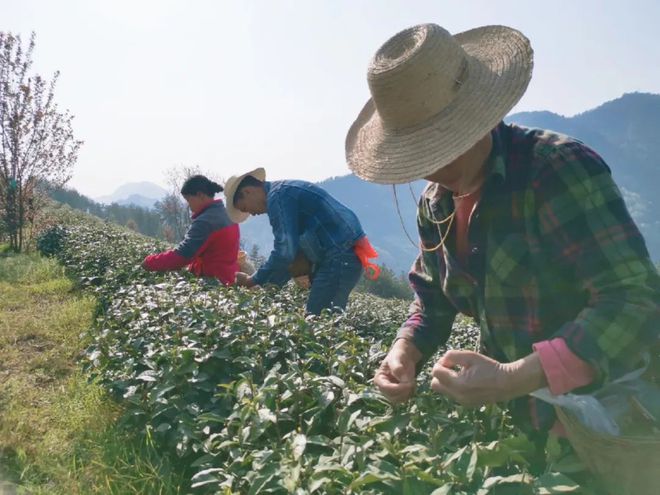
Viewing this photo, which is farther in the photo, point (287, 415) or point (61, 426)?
point (61, 426)

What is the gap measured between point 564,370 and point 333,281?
265cm

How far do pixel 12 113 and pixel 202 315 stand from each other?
10.5 m

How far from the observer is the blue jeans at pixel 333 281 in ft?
12.5

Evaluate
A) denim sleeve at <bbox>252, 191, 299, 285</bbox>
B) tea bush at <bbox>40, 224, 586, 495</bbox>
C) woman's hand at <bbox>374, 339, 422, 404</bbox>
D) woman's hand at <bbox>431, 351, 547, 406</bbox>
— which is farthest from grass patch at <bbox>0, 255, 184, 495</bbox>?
denim sleeve at <bbox>252, 191, 299, 285</bbox>

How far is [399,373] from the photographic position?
1.63 metres

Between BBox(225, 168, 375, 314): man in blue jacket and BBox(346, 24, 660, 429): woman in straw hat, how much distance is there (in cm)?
209

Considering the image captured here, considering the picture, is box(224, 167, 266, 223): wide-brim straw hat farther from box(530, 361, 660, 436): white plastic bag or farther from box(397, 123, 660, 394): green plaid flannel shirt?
box(530, 361, 660, 436): white plastic bag

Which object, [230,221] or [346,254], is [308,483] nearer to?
[346,254]

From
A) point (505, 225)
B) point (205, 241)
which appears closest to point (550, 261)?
point (505, 225)

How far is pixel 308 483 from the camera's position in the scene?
1.30 m

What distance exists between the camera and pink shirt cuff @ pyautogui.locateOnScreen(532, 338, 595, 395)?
1.21 meters

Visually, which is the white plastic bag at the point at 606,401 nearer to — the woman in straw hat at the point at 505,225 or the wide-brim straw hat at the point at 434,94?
the woman in straw hat at the point at 505,225

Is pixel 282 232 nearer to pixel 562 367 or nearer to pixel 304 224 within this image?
pixel 304 224

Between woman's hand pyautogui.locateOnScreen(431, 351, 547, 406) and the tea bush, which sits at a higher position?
woman's hand pyautogui.locateOnScreen(431, 351, 547, 406)
